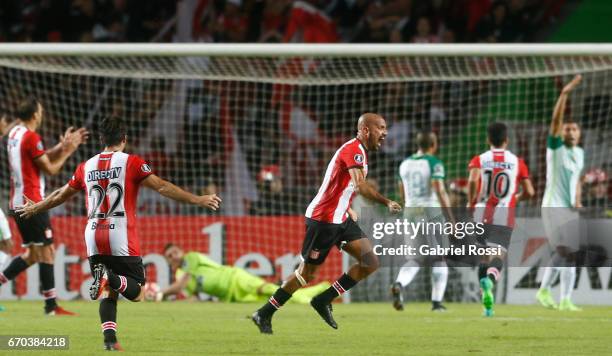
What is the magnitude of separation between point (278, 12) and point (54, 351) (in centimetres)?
1167

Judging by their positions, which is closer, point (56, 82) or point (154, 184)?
point (154, 184)

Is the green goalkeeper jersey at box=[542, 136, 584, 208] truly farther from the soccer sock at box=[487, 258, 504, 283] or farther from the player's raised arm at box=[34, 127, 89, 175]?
the player's raised arm at box=[34, 127, 89, 175]

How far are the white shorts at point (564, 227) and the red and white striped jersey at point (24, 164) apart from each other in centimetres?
592

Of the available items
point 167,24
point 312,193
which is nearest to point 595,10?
point 312,193

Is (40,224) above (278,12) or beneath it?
beneath

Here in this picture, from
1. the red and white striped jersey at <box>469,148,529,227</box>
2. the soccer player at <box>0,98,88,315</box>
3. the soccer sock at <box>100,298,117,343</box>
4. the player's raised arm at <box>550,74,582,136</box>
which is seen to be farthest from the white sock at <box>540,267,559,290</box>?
the soccer sock at <box>100,298,117,343</box>

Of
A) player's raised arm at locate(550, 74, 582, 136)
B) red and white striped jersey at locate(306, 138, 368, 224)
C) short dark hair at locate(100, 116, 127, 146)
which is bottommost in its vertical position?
red and white striped jersey at locate(306, 138, 368, 224)

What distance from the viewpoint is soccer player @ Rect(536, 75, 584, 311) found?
1345 centimetres

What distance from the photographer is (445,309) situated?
13758 mm

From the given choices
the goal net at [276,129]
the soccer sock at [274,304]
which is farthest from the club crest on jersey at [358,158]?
the goal net at [276,129]

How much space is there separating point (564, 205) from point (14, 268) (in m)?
6.32

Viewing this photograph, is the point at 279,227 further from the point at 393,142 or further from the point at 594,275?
the point at 594,275

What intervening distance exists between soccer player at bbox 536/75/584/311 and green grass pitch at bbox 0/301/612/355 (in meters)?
0.39

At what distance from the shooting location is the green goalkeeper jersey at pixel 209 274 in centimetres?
1514
